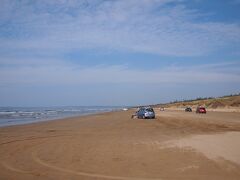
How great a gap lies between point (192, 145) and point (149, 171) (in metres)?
5.40

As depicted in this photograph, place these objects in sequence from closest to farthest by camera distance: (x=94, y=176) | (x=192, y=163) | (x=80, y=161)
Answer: (x=94, y=176) < (x=192, y=163) < (x=80, y=161)

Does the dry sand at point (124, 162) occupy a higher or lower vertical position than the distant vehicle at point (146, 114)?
lower

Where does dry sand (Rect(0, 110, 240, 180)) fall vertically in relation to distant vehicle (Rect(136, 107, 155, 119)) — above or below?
below

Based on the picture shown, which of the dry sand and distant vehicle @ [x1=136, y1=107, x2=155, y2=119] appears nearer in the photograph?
the dry sand

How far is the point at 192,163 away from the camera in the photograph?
10.2 meters

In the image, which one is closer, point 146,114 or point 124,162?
point 124,162

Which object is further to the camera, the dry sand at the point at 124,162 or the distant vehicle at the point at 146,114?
the distant vehicle at the point at 146,114

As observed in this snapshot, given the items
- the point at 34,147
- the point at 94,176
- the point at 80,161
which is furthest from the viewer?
the point at 34,147

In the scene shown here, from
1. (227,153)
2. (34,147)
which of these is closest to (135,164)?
(227,153)

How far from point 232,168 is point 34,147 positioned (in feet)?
28.0

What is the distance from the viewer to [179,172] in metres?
9.12

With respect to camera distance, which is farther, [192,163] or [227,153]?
[227,153]

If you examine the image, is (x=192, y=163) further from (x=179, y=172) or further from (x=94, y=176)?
(x=94, y=176)

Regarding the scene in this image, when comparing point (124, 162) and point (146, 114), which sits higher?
point (146, 114)
